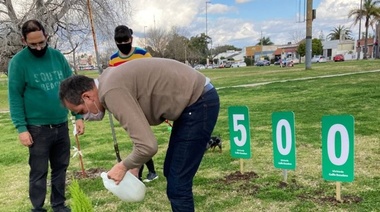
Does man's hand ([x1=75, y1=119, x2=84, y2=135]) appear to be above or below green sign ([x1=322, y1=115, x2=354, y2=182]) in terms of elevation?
above

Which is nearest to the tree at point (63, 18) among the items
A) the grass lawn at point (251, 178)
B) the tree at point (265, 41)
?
the grass lawn at point (251, 178)

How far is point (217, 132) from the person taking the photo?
6.85m

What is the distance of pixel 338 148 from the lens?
3.21 meters

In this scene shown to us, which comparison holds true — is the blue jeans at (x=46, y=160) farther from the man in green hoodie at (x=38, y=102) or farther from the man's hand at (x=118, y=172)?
the man's hand at (x=118, y=172)

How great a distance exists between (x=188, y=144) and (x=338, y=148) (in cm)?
160

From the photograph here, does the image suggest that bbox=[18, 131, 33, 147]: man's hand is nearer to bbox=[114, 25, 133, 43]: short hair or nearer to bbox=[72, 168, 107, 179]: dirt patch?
bbox=[114, 25, 133, 43]: short hair

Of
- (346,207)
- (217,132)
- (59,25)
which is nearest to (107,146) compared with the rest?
(217,132)

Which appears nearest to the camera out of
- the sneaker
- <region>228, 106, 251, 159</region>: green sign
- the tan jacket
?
the tan jacket

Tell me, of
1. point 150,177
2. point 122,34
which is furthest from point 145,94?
point 150,177

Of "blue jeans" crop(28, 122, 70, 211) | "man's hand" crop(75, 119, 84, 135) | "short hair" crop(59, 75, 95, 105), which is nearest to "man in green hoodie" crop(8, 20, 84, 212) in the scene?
"blue jeans" crop(28, 122, 70, 211)

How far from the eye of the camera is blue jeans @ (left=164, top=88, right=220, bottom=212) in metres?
2.23

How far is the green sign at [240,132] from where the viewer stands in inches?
156

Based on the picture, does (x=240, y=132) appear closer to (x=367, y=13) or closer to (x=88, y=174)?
(x=88, y=174)

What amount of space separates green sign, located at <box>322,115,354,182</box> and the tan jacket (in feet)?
4.92
